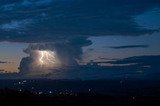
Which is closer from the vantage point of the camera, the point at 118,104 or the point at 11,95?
the point at 11,95

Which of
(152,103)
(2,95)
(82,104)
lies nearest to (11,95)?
(2,95)

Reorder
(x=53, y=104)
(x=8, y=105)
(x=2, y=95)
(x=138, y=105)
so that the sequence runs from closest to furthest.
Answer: (x=8, y=105), (x=2, y=95), (x=53, y=104), (x=138, y=105)

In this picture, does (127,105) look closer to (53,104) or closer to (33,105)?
(53,104)

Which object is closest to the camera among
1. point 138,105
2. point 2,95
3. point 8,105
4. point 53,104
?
point 8,105

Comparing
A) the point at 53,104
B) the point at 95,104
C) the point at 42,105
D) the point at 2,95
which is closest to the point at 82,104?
the point at 95,104

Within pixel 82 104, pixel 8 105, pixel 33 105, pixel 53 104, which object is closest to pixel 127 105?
pixel 82 104

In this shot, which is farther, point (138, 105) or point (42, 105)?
point (138, 105)

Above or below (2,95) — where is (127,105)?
below

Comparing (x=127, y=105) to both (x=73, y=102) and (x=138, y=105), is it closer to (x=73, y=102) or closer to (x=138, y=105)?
(x=138, y=105)

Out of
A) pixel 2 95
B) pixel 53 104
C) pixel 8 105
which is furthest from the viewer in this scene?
pixel 53 104
